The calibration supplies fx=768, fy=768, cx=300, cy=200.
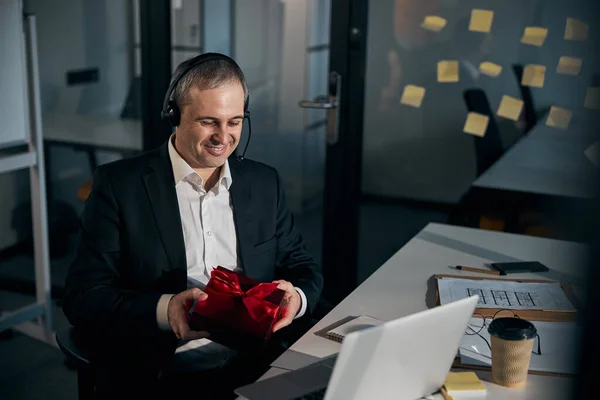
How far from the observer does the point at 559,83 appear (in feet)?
9.46

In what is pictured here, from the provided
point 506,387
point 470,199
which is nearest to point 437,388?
point 506,387

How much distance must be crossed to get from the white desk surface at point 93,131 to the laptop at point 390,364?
2.29 m

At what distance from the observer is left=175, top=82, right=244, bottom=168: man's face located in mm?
1876

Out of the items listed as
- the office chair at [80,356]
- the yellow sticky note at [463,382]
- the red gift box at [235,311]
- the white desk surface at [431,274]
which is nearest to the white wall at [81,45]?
the white desk surface at [431,274]

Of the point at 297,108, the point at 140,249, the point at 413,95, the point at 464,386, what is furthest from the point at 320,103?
the point at 464,386

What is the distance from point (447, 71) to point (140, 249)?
164 cm

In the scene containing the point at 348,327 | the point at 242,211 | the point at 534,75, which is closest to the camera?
the point at 348,327

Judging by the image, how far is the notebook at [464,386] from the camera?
1495 millimetres

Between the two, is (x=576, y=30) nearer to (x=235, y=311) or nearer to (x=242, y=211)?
(x=242, y=211)

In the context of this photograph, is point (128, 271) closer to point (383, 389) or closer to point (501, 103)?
point (383, 389)

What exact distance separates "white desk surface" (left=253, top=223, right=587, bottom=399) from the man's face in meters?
0.50

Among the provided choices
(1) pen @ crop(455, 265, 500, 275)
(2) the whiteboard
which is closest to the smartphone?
(1) pen @ crop(455, 265, 500, 275)

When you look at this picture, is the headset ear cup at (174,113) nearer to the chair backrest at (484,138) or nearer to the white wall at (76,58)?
the chair backrest at (484,138)

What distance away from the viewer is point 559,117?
9.53 ft
